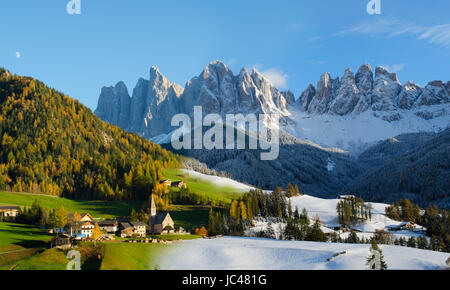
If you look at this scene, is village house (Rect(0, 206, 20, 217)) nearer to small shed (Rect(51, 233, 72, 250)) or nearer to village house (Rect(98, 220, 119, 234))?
village house (Rect(98, 220, 119, 234))

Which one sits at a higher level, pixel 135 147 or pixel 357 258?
pixel 135 147

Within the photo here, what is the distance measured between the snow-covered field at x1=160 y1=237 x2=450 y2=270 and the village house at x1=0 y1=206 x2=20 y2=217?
50203 millimetres

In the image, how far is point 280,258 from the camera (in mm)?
65125

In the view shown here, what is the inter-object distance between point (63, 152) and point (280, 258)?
389ft

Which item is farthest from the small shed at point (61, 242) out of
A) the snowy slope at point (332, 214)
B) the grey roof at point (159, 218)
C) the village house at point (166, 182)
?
the snowy slope at point (332, 214)

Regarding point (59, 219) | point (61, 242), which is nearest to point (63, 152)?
point (59, 219)

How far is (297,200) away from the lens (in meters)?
176

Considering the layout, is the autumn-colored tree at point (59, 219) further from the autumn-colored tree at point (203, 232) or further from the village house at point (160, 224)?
the autumn-colored tree at point (203, 232)

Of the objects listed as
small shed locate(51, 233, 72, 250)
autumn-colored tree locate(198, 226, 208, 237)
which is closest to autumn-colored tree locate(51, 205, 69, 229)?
small shed locate(51, 233, 72, 250)

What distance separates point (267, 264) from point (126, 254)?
22.7 metres

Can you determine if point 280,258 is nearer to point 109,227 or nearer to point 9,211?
point 109,227
